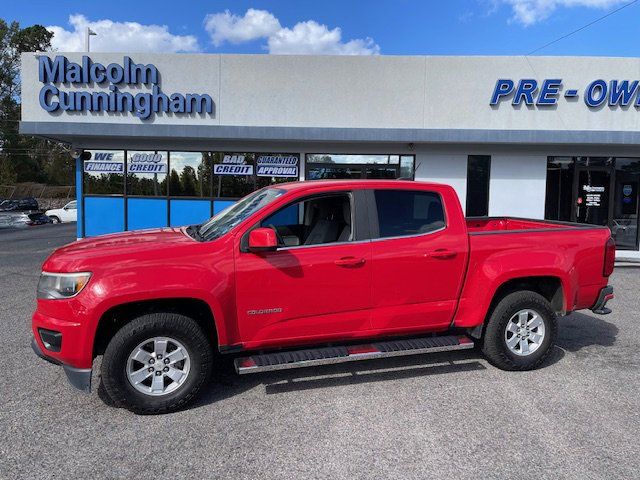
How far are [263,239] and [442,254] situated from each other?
5.76ft

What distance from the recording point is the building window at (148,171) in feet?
42.7

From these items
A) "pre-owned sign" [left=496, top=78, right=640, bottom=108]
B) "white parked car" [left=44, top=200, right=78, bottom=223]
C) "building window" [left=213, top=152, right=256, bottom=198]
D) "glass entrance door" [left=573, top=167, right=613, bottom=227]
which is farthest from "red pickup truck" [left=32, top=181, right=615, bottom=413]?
"white parked car" [left=44, top=200, right=78, bottom=223]

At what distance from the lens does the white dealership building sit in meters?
12.1

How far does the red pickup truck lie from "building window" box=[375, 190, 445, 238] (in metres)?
0.01

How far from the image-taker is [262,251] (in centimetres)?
424

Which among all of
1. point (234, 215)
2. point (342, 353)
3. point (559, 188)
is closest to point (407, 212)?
point (342, 353)

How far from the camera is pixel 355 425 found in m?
3.90

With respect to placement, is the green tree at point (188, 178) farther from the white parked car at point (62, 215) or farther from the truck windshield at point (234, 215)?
the white parked car at point (62, 215)

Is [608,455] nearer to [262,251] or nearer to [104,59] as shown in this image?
[262,251]

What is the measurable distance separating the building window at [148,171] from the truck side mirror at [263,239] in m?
9.63

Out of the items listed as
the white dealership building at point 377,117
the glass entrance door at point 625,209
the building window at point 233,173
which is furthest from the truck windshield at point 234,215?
the glass entrance door at point 625,209

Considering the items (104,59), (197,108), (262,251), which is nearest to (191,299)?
(262,251)

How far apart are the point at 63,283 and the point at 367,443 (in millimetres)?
2586

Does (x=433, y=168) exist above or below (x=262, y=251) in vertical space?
above
